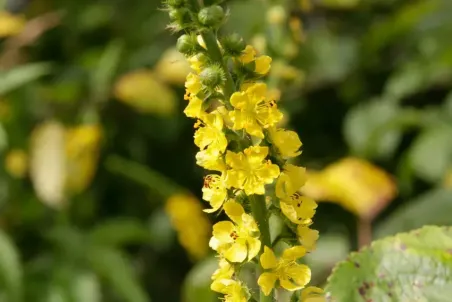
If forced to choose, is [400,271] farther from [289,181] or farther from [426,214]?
[426,214]

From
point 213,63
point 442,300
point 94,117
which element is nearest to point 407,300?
point 442,300

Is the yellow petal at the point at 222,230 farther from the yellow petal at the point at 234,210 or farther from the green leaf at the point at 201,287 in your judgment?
the green leaf at the point at 201,287

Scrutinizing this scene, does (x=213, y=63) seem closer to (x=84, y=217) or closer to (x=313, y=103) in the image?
(x=84, y=217)

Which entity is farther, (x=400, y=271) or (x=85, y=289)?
(x=85, y=289)

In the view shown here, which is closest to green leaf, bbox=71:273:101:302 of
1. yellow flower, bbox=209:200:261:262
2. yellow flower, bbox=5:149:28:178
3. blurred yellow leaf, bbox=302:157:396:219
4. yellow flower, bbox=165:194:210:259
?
yellow flower, bbox=165:194:210:259

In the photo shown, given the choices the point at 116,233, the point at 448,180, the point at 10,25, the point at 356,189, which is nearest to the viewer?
the point at 356,189

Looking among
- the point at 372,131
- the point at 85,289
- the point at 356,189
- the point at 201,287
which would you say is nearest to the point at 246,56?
the point at 201,287
